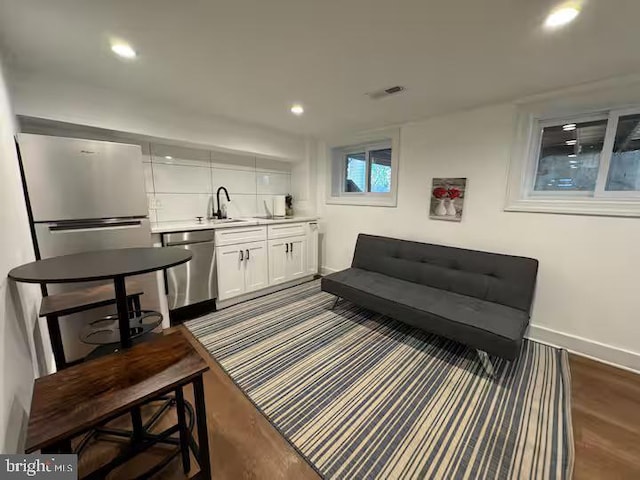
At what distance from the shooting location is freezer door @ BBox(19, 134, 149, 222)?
70.7 inches

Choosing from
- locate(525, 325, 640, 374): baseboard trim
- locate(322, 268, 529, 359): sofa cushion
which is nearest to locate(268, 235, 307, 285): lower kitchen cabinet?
locate(322, 268, 529, 359): sofa cushion

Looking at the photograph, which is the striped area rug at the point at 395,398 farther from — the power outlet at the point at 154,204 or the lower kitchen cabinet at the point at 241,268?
the power outlet at the point at 154,204

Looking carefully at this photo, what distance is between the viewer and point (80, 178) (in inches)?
76.5

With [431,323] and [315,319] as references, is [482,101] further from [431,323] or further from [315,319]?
[315,319]

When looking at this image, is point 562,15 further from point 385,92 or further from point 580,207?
point 580,207

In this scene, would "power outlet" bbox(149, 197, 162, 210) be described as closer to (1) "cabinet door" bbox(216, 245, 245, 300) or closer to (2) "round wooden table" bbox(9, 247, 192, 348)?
(1) "cabinet door" bbox(216, 245, 245, 300)

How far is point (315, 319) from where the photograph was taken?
2.71 m

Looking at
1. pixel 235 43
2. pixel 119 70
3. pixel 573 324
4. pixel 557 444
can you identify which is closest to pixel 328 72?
pixel 235 43

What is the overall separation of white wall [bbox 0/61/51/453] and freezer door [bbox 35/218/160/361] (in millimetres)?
119

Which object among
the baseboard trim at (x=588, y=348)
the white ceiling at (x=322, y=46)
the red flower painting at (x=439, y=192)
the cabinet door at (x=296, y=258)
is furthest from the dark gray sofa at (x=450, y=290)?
the white ceiling at (x=322, y=46)

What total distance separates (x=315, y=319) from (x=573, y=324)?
89.9 inches

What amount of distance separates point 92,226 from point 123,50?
4.24ft

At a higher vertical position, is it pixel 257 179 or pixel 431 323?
pixel 257 179

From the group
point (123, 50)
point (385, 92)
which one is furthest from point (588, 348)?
point (123, 50)
